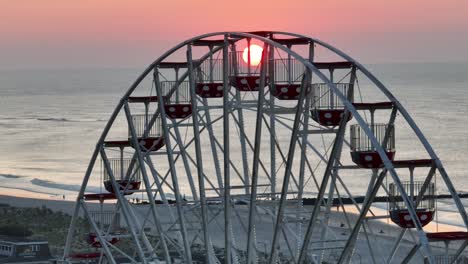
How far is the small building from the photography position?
69375 mm

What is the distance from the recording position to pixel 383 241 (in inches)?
3022

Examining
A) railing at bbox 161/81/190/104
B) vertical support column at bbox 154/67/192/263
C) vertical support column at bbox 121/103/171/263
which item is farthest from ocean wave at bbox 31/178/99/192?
vertical support column at bbox 154/67/192/263

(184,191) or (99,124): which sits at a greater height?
(184,191)

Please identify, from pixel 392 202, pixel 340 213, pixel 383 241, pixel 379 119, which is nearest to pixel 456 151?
pixel 379 119

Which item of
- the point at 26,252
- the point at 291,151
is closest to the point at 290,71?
the point at 291,151

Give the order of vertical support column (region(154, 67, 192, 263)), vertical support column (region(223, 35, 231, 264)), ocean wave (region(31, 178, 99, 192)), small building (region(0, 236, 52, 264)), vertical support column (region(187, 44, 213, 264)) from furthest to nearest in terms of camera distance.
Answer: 1. ocean wave (region(31, 178, 99, 192))
2. small building (region(0, 236, 52, 264))
3. vertical support column (region(154, 67, 192, 263))
4. vertical support column (region(187, 44, 213, 264))
5. vertical support column (region(223, 35, 231, 264))

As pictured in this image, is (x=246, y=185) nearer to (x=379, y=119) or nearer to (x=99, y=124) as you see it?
(x=379, y=119)

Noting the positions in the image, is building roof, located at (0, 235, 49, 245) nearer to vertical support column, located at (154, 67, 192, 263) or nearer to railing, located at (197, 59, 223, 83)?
railing, located at (197, 59, 223, 83)

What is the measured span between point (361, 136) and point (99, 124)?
157m

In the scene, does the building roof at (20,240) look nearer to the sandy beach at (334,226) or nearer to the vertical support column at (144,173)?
the sandy beach at (334,226)

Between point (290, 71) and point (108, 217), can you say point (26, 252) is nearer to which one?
point (108, 217)

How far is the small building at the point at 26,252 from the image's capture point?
228ft

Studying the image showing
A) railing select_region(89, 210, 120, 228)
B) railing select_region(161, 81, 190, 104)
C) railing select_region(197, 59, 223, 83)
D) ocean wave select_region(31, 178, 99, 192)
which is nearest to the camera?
railing select_region(197, 59, 223, 83)

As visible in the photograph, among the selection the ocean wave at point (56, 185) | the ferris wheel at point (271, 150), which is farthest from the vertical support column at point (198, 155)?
the ocean wave at point (56, 185)
